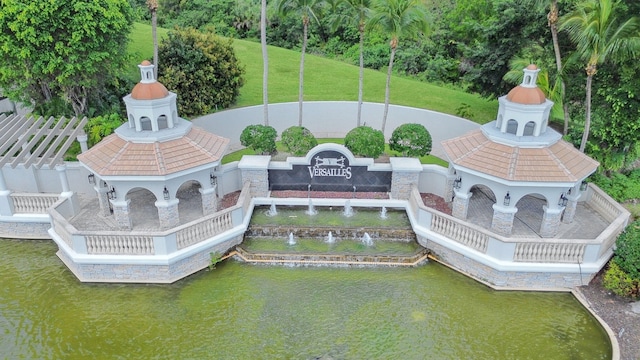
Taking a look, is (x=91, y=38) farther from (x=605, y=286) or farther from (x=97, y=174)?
(x=605, y=286)

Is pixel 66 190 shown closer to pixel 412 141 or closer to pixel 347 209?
pixel 347 209

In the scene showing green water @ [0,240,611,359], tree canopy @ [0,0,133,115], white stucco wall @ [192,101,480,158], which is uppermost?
tree canopy @ [0,0,133,115]

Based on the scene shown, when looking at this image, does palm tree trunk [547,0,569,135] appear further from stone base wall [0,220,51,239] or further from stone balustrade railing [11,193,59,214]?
stone base wall [0,220,51,239]

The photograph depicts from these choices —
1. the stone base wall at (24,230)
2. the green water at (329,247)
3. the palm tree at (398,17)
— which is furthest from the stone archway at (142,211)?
the palm tree at (398,17)

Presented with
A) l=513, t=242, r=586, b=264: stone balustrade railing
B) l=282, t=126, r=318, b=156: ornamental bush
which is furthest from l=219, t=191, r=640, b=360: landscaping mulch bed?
l=282, t=126, r=318, b=156: ornamental bush

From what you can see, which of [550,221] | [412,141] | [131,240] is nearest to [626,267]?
[550,221]

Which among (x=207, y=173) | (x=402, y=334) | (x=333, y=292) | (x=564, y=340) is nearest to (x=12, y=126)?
(x=207, y=173)

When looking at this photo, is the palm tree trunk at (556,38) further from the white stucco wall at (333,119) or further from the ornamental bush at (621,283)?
the ornamental bush at (621,283)
